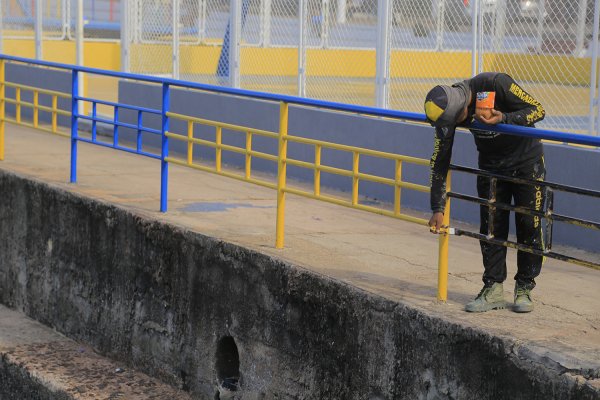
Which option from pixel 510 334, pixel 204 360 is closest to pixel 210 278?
pixel 204 360

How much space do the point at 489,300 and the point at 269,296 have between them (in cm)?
145

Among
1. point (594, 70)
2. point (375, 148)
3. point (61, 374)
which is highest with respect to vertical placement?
point (594, 70)

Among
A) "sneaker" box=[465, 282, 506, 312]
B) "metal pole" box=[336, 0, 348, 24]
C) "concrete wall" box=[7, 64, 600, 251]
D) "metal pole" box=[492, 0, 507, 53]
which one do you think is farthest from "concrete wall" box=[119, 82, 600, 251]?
"sneaker" box=[465, 282, 506, 312]

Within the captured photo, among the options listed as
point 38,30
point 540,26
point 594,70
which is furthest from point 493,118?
point 38,30

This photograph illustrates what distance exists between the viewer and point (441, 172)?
18.9 feet

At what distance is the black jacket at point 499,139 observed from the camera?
5.58m

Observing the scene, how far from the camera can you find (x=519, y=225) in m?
5.74

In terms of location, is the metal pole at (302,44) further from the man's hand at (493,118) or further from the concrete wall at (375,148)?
the man's hand at (493,118)

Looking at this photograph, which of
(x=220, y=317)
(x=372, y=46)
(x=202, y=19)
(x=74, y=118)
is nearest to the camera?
(x=220, y=317)

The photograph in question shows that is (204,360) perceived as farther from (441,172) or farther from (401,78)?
(401,78)

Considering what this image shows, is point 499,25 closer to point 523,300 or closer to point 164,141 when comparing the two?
point 164,141

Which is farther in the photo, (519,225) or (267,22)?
(267,22)

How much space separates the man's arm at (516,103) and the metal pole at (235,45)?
623 cm

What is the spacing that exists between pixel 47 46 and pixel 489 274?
11.3 m
